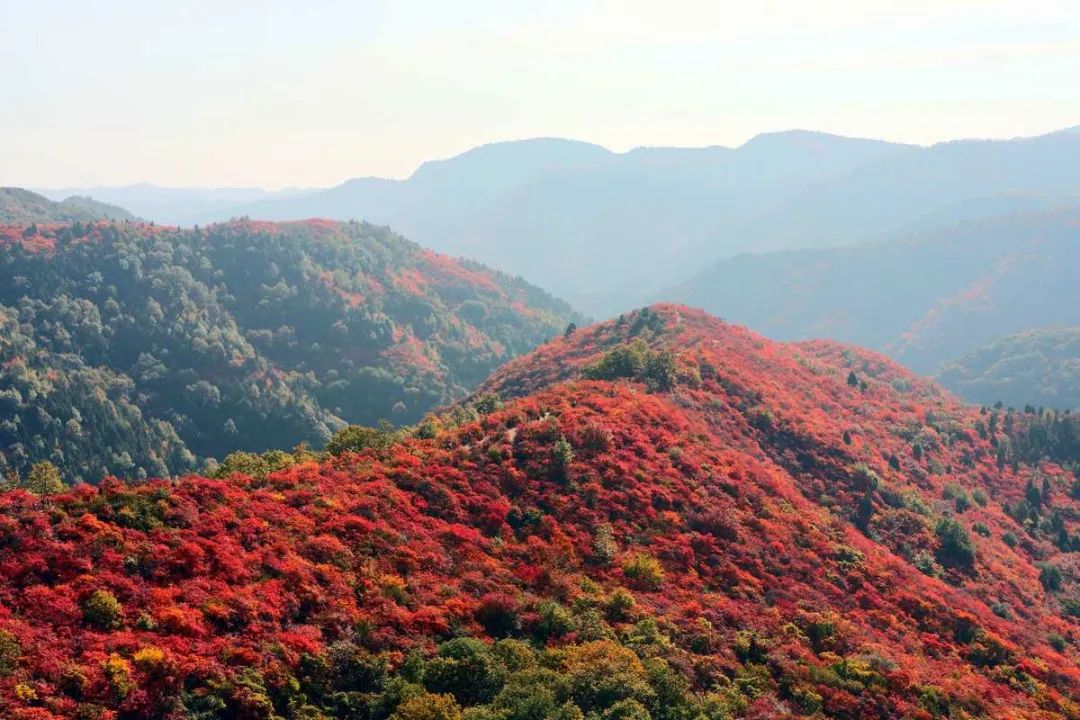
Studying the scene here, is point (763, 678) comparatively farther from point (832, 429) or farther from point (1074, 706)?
point (832, 429)

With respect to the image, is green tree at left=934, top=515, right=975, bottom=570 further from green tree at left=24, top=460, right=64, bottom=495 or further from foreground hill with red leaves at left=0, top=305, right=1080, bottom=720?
green tree at left=24, top=460, right=64, bottom=495

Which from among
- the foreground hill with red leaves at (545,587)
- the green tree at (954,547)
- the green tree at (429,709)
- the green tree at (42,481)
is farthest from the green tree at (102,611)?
the green tree at (954,547)

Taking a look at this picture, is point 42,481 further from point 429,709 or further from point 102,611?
point 429,709

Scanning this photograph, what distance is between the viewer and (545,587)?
147 feet

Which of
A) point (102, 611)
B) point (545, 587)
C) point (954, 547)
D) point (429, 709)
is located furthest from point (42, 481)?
point (954, 547)

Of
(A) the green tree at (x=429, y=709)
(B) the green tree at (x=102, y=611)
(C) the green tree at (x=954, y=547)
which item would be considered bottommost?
(C) the green tree at (x=954, y=547)

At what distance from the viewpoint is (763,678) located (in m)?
41.5

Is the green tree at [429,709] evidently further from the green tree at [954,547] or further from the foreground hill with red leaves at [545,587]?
the green tree at [954,547]

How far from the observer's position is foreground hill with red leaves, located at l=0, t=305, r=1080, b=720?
32.7 meters

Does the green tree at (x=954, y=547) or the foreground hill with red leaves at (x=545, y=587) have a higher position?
the foreground hill with red leaves at (x=545, y=587)

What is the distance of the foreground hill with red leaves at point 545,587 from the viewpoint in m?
32.7

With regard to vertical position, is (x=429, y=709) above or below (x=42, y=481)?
below

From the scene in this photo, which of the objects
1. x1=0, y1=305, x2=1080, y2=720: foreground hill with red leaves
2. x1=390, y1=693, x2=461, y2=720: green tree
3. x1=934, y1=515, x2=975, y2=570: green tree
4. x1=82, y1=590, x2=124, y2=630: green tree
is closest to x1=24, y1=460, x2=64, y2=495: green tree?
x1=0, y1=305, x2=1080, y2=720: foreground hill with red leaves

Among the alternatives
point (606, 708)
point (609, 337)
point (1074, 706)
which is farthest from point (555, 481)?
point (609, 337)
